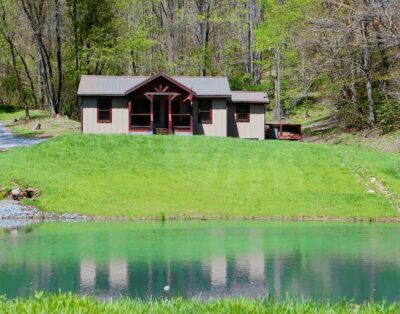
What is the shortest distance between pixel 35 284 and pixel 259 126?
1327 inches

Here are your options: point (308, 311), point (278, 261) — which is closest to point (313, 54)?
point (278, 261)

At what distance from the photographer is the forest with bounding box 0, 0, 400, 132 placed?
45031 millimetres

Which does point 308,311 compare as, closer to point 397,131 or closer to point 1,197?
point 1,197

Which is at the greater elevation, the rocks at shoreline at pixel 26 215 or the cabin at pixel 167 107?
the cabin at pixel 167 107

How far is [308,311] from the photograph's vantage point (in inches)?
364

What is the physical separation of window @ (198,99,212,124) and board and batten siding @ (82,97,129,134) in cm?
498

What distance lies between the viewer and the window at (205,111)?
149 ft

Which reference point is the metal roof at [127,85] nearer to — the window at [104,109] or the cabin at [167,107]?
the cabin at [167,107]

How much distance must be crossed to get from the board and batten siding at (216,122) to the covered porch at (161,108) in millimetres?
660

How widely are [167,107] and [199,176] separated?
1478cm

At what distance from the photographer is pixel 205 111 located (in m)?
45.5

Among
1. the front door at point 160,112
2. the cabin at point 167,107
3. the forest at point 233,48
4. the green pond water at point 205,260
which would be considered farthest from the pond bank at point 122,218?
the front door at point 160,112

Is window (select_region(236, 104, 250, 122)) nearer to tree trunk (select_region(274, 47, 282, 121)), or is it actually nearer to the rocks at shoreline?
tree trunk (select_region(274, 47, 282, 121))

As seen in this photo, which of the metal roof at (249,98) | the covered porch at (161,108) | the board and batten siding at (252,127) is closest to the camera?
the covered porch at (161,108)
